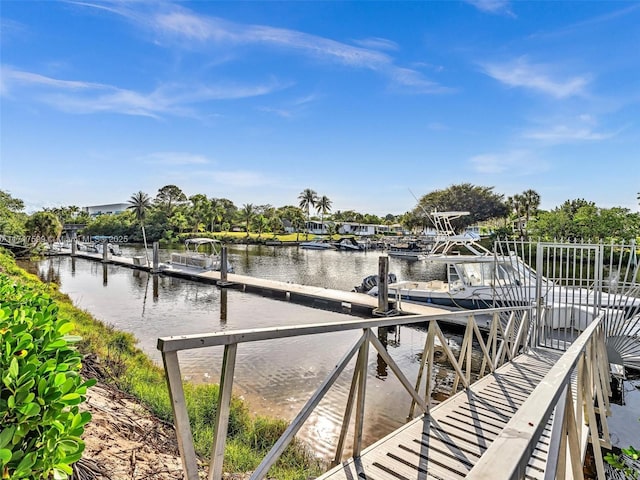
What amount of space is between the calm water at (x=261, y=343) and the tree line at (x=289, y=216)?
22.5 meters

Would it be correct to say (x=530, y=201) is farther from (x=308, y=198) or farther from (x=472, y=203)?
(x=308, y=198)

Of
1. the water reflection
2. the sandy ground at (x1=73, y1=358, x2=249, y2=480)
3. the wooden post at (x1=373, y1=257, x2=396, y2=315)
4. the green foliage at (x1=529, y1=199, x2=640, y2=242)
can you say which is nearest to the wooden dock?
the wooden post at (x1=373, y1=257, x2=396, y2=315)

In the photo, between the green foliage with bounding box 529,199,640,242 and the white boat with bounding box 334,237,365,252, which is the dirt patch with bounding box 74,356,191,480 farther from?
the white boat with bounding box 334,237,365,252

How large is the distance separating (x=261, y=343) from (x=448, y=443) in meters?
7.75

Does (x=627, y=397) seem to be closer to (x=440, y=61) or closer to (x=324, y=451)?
(x=324, y=451)

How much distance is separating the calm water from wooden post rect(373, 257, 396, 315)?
0.94 metres

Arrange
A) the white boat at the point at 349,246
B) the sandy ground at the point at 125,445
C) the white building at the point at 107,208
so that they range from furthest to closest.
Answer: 1. the white building at the point at 107,208
2. the white boat at the point at 349,246
3. the sandy ground at the point at 125,445

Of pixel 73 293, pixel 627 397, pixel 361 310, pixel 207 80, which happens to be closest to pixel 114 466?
pixel 627 397

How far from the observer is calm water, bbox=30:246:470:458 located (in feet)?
22.5

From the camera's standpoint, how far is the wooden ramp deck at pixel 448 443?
2957 mm

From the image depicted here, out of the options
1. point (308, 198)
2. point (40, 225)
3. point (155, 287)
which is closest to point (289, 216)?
point (308, 198)

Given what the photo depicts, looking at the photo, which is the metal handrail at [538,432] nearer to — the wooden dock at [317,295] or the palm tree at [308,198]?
the wooden dock at [317,295]

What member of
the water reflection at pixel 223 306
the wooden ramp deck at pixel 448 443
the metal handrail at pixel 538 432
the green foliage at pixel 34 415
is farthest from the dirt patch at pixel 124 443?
the water reflection at pixel 223 306

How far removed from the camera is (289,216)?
80.0 m
